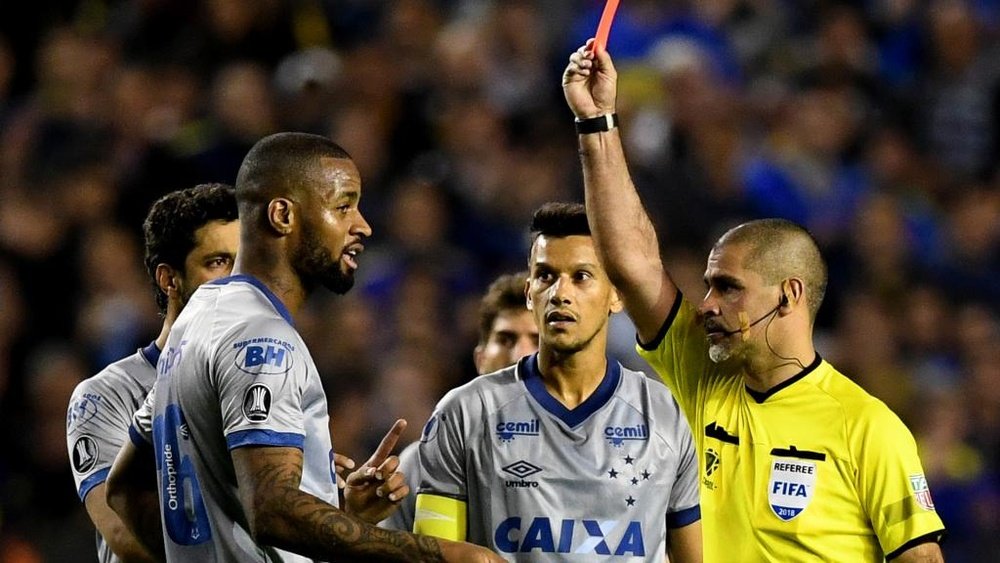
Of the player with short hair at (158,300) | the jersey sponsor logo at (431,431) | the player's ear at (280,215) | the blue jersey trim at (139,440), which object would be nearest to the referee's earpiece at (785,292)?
the jersey sponsor logo at (431,431)

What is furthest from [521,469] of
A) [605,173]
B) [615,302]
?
[605,173]

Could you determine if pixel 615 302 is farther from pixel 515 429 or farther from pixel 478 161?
pixel 478 161

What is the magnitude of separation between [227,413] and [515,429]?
122 cm

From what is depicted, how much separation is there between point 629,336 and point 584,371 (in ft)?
12.3

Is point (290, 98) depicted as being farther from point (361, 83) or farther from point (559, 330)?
point (559, 330)

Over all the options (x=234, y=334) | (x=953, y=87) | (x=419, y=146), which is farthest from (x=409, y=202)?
(x=234, y=334)

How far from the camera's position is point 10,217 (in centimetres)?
826

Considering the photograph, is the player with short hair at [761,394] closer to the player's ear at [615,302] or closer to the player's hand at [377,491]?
the player's ear at [615,302]

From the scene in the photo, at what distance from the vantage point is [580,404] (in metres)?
4.49

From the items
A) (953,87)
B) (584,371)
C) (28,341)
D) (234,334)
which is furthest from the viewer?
(953,87)

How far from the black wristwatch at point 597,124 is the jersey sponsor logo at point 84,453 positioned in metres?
1.73

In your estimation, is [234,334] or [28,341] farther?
[28,341]

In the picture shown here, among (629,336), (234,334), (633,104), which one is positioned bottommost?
(629,336)

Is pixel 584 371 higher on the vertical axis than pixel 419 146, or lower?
lower
